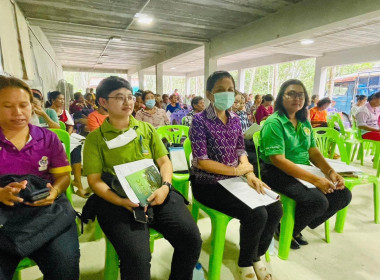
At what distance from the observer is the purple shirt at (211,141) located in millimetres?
1531

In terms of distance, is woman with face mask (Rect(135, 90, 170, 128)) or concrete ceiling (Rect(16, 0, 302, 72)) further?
concrete ceiling (Rect(16, 0, 302, 72))

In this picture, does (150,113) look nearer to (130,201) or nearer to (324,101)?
(130,201)

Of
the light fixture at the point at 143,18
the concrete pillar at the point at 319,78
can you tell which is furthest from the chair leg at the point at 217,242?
the concrete pillar at the point at 319,78

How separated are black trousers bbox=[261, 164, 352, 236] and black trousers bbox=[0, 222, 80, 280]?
4.70ft

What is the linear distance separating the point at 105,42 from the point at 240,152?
727 cm

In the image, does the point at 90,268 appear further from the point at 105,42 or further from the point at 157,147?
the point at 105,42

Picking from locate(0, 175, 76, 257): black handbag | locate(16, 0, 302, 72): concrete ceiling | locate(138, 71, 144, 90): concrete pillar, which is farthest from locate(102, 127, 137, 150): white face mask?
locate(138, 71, 144, 90): concrete pillar

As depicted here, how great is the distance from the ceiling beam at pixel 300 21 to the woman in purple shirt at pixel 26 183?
170 inches

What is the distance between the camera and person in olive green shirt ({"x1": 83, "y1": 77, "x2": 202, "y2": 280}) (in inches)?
42.5

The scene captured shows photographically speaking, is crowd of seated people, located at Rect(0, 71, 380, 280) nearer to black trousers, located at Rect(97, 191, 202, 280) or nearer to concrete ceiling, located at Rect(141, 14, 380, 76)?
black trousers, located at Rect(97, 191, 202, 280)

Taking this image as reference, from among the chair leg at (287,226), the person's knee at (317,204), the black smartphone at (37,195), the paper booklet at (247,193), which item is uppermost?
the black smartphone at (37,195)

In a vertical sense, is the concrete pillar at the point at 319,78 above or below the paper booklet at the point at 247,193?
above

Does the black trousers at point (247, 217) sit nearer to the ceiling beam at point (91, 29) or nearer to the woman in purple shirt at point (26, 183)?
the woman in purple shirt at point (26, 183)

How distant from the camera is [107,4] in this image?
4.16 m
